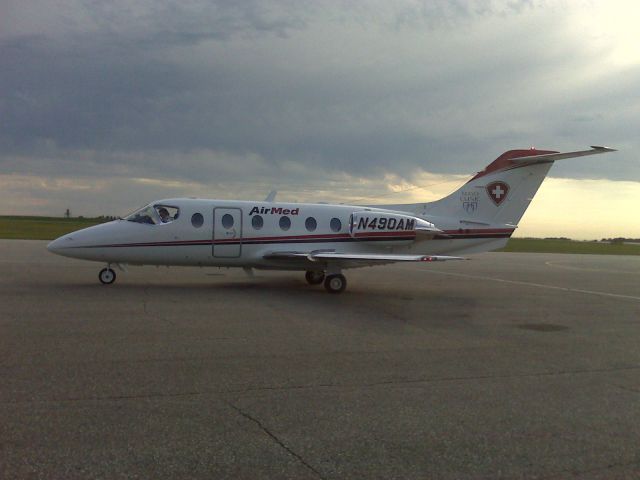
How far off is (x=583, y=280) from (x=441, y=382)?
19.7 metres

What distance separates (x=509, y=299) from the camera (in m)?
17.1

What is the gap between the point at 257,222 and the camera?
1777 centimetres

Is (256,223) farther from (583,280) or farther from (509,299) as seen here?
(583,280)

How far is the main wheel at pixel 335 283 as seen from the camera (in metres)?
17.3

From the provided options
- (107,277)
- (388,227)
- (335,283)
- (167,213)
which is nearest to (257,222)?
(167,213)

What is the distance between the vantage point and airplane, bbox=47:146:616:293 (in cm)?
1680

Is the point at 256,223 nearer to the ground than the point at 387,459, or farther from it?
farther from it

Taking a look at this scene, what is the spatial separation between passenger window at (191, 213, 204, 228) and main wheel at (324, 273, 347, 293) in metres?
4.07

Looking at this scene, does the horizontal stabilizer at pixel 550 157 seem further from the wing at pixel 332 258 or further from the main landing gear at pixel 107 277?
the main landing gear at pixel 107 277

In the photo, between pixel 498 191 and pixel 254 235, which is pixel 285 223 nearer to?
pixel 254 235

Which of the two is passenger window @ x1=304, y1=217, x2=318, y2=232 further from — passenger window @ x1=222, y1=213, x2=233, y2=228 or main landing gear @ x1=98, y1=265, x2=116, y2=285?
main landing gear @ x1=98, y1=265, x2=116, y2=285

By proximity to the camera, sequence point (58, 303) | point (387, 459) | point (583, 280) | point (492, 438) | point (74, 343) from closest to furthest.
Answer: point (387, 459)
point (492, 438)
point (74, 343)
point (58, 303)
point (583, 280)

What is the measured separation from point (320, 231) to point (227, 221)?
2971mm

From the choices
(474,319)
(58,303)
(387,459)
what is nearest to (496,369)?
(387,459)
